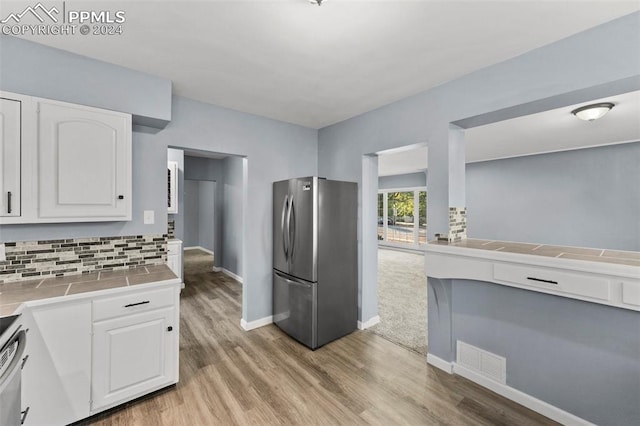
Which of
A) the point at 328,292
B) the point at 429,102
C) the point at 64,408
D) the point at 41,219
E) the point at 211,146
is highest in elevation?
the point at 429,102

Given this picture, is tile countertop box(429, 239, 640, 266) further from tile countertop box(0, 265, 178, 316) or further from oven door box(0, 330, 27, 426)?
oven door box(0, 330, 27, 426)

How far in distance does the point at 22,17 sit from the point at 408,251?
887 centimetres

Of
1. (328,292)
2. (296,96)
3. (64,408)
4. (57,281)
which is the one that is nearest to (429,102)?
(296,96)

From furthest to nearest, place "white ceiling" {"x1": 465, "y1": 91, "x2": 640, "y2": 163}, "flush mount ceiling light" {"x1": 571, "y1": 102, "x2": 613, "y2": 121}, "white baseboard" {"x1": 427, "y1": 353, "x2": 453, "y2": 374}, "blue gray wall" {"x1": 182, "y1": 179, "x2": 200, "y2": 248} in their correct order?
1. "blue gray wall" {"x1": 182, "y1": 179, "x2": 200, "y2": 248}
2. "white ceiling" {"x1": 465, "y1": 91, "x2": 640, "y2": 163}
3. "flush mount ceiling light" {"x1": 571, "y1": 102, "x2": 613, "y2": 121}
4. "white baseboard" {"x1": 427, "y1": 353, "x2": 453, "y2": 374}

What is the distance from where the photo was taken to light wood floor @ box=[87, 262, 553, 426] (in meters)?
1.87

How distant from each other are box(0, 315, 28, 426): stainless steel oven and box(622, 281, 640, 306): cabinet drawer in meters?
3.03

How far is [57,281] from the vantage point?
6.44 ft

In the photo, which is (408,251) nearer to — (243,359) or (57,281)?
(243,359)

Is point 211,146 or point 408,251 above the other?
point 211,146

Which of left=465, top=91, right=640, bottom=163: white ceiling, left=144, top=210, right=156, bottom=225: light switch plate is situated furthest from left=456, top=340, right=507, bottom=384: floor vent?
left=144, top=210, right=156, bottom=225: light switch plate

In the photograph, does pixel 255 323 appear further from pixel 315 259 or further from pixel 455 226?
pixel 455 226

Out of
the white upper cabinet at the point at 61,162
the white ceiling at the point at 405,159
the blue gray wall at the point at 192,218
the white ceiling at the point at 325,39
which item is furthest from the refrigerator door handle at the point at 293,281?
the blue gray wall at the point at 192,218

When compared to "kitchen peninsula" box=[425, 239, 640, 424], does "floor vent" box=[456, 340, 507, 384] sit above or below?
below

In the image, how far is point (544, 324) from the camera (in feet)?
6.30
